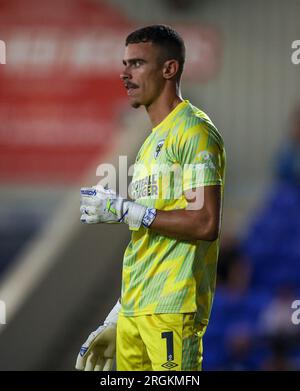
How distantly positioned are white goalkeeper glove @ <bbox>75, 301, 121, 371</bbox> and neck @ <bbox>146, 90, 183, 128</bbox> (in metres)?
0.64

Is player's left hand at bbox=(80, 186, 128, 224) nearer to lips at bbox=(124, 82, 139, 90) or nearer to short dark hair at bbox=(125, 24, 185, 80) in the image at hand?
lips at bbox=(124, 82, 139, 90)

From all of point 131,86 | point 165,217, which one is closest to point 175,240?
point 165,217

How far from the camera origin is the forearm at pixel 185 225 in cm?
251

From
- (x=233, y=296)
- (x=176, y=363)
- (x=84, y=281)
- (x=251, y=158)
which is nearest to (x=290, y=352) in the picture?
(x=233, y=296)

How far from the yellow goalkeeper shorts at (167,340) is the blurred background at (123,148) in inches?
93.1

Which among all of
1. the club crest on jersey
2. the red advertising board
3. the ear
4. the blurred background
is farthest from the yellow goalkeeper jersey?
the red advertising board

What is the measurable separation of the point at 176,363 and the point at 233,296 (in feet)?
10.9

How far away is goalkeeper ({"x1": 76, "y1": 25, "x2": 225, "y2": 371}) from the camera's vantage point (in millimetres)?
2549

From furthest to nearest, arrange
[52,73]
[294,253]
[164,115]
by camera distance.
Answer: [52,73]
[294,253]
[164,115]

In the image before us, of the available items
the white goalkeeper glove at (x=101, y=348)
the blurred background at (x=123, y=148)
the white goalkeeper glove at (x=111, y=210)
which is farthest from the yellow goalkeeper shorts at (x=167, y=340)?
the blurred background at (x=123, y=148)

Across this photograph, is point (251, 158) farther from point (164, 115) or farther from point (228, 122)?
point (164, 115)

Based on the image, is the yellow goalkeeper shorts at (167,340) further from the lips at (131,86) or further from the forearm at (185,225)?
the lips at (131,86)

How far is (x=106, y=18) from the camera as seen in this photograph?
25.9ft

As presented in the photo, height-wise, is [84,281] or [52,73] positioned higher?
[52,73]
